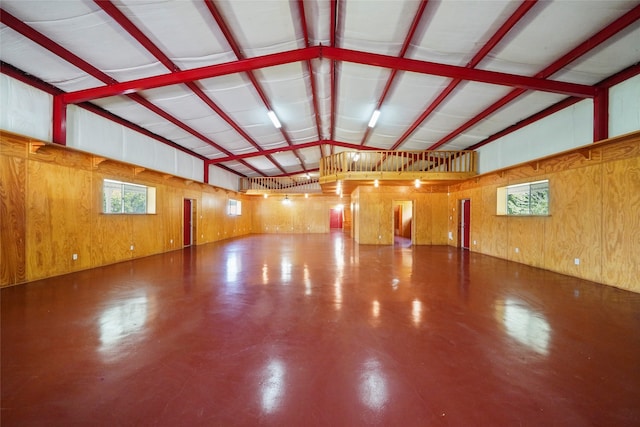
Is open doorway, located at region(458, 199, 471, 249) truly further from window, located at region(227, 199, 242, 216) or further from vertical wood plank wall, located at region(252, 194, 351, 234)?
window, located at region(227, 199, 242, 216)

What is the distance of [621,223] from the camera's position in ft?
14.1

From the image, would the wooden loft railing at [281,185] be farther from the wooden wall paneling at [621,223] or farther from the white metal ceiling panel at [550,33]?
the wooden wall paneling at [621,223]

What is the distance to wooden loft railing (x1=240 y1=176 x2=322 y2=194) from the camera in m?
15.3

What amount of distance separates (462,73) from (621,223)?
3.79 m

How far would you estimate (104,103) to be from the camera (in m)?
5.66

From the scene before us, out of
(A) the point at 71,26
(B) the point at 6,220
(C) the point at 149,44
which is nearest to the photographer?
(A) the point at 71,26

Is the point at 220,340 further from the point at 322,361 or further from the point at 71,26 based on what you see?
the point at 71,26

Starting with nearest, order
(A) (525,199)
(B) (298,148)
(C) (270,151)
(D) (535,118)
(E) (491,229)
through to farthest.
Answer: (D) (535,118), (A) (525,199), (E) (491,229), (B) (298,148), (C) (270,151)

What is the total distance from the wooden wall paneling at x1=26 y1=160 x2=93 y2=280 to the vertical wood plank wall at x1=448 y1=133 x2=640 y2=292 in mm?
10372

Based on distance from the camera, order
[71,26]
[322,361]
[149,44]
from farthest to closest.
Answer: [149,44], [71,26], [322,361]

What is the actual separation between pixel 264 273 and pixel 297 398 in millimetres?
3862

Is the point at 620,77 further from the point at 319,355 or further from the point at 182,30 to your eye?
the point at 182,30

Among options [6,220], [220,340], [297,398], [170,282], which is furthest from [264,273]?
[6,220]

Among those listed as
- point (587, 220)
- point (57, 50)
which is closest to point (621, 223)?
point (587, 220)
